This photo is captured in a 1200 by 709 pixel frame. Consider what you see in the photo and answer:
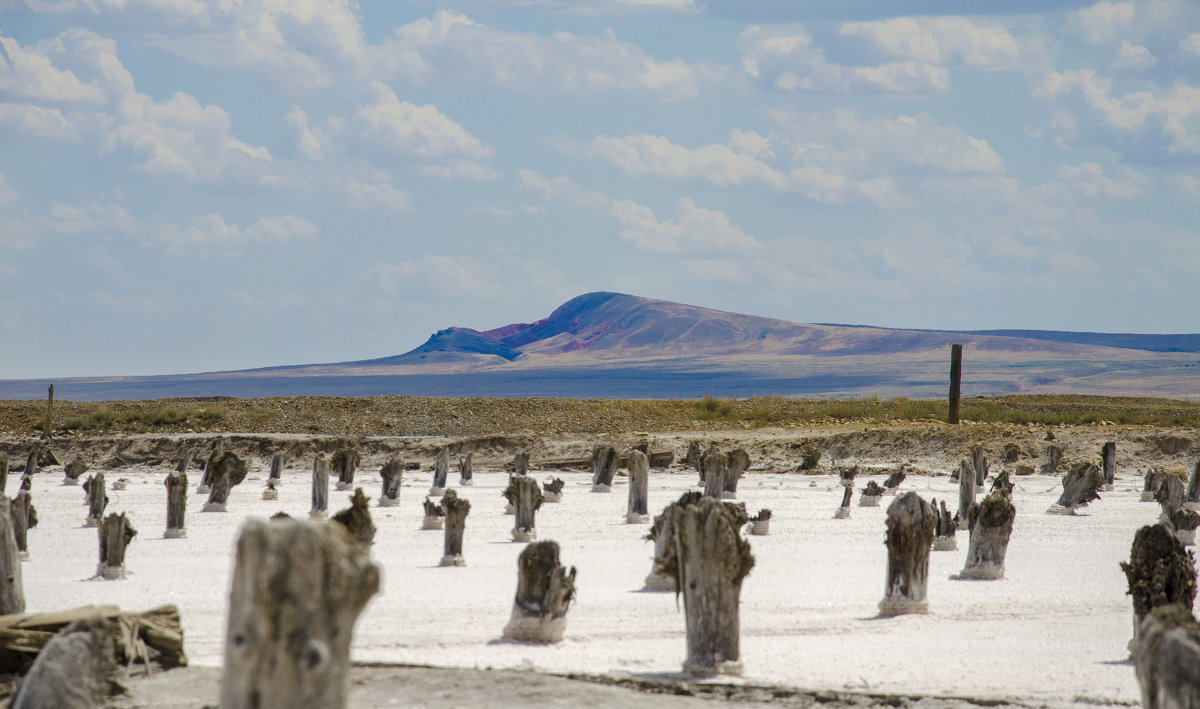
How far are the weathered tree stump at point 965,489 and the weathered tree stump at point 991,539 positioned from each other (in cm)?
448

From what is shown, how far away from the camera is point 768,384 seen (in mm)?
184875

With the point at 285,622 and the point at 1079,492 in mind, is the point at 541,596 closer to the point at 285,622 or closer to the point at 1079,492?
the point at 285,622

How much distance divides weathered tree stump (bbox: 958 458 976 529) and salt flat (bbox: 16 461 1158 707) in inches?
32.9

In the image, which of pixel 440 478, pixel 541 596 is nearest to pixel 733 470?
pixel 440 478

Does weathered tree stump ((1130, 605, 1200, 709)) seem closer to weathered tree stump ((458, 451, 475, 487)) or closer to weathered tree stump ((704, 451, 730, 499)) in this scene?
weathered tree stump ((704, 451, 730, 499))

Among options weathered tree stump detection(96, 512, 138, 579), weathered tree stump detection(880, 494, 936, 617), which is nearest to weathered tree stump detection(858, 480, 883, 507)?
weathered tree stump detection(880, 494, 936, 617)

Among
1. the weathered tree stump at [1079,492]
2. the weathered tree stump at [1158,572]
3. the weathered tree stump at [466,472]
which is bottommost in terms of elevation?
the weathered tree stump at [466,472]

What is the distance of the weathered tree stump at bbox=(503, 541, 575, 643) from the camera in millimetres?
8945

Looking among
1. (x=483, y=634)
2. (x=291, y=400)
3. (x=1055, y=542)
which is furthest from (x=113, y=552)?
(x=291, y=400)

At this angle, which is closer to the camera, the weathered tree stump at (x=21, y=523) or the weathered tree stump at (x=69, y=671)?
the weathered tree stump at (x=69, y=671)

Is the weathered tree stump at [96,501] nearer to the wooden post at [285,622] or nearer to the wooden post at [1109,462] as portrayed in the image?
the wooden post at [285,622]

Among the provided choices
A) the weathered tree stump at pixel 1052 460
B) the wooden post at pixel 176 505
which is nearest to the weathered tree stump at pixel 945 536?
the wooden post at pixel 176 505

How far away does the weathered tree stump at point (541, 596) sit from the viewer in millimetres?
8945

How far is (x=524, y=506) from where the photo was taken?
53.8 ft
